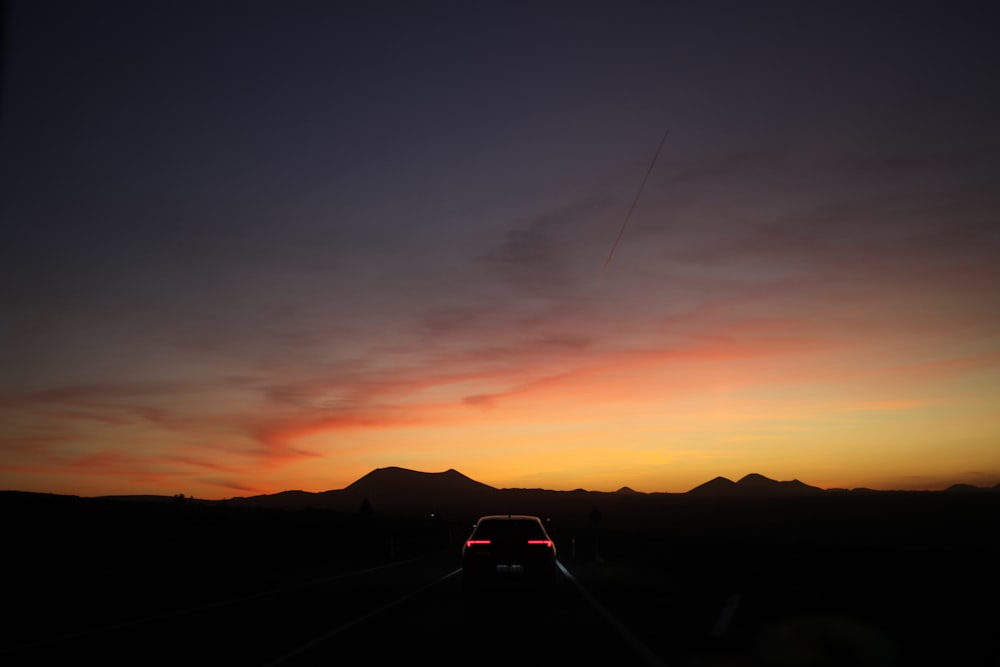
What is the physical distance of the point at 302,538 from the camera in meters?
54.8

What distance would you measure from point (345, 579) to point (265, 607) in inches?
311

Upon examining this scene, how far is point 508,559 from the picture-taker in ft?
62.7

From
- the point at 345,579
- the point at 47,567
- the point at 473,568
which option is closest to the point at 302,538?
the point at 47,567

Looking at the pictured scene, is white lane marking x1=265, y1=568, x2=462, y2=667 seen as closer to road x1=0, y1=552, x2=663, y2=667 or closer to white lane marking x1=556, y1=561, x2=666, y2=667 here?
road x1=0, y1=552, x2=663, y2=667

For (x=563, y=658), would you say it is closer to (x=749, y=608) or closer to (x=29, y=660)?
(x=29, y=660)

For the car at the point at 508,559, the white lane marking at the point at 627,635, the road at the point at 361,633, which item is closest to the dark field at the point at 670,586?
the white lane marking at the point at 627,635

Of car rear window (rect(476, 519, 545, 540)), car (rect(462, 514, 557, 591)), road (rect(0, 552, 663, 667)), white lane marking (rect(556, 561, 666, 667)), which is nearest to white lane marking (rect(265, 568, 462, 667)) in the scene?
road (rect(0, 552, 663, 667))

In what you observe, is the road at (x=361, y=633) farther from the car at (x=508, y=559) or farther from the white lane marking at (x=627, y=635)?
the car at (x=508, y=559)

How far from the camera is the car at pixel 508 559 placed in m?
19.0

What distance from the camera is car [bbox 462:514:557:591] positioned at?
19031 mm

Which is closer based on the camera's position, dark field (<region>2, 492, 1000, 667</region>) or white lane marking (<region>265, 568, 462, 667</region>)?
white lane marking (<region>265, 568, 462, 667</region>)

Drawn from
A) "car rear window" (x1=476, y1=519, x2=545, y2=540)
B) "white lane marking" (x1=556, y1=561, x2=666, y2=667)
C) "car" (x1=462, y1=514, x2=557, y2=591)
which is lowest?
"white lane marking" (x1=556, y1=561, x2=666, y2=667)

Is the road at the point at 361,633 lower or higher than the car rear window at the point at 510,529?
lower

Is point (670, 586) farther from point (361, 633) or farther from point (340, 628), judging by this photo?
point (361, 633)
